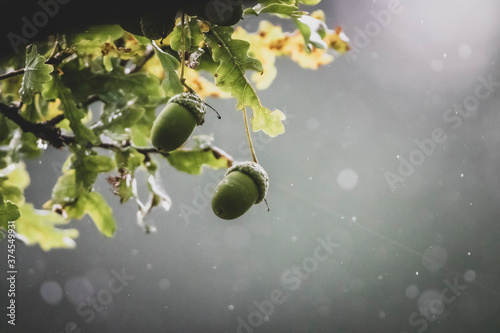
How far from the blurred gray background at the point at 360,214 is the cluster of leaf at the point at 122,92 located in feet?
12.3

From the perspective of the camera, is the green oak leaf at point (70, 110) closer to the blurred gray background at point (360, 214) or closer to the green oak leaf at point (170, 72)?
the green oak leaf at point (170, 72)

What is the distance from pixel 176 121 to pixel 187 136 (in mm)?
32

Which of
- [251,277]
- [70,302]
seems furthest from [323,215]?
[70,302]

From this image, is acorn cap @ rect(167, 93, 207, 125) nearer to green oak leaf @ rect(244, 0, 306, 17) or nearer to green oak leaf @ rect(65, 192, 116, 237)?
green oak leaf @ rect(244, 0, 306, 17)

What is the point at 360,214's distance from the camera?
4949 mm

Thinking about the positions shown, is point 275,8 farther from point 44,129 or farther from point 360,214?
point 360,214

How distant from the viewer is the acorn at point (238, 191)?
53 centimetres

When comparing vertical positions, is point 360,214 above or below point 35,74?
below

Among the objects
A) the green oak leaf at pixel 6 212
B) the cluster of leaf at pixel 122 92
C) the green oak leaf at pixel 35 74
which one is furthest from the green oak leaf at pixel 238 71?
the green oak leaf at pixel 6 212

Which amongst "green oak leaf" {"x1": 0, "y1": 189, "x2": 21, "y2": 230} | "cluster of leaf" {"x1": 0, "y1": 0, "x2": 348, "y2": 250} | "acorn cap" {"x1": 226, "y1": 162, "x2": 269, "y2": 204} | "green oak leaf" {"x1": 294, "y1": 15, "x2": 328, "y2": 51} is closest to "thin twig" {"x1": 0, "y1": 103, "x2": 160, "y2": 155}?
"cluster of leaf" {"x1": 0, "y1": 0, "x2": 348, "y2": 250}

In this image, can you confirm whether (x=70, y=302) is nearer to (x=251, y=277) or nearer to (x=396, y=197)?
(x=251, y=277)

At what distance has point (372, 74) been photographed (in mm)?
4902

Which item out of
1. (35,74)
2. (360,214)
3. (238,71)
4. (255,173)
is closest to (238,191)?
(255,173)

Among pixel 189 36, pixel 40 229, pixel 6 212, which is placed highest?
pixel 189 36
